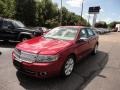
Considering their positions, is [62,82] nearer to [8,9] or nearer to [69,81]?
[69,81]

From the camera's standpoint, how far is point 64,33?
6.12 metres

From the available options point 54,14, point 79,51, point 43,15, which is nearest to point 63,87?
point 79,51

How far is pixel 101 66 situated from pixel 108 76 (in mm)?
1146

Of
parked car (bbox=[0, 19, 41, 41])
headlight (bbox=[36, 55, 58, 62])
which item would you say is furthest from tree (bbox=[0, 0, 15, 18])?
headlight (bbox=[36, 55, 58, 62])

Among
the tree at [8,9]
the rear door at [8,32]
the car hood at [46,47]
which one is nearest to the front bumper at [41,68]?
the car hood at [46,47]

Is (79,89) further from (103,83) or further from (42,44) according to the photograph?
(42,44)

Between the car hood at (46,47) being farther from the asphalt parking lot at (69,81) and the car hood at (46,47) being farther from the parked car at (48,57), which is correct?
the asphalt parking lot at (69,81)

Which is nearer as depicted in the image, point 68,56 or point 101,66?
point 68,56

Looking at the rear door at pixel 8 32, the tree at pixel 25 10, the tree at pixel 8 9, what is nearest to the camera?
the rear door at pixel 8 32

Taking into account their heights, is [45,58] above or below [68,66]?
above

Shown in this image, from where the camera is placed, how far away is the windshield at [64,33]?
583cm

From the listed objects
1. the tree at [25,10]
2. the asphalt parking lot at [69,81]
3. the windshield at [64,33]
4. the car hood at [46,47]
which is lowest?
the asphalt parking lot at [69,81]

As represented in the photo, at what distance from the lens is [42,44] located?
5.04 metres

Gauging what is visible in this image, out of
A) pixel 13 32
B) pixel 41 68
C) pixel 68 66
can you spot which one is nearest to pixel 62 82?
pixel 68 66
